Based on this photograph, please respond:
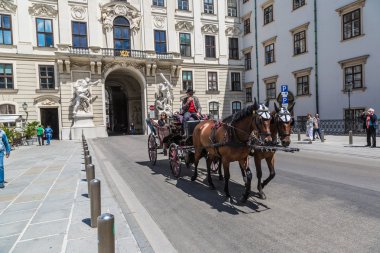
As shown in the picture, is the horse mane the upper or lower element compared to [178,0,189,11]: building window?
lower

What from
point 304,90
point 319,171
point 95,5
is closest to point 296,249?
point 319,171

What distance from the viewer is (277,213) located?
5109 millimetres

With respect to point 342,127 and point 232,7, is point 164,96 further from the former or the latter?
point 342,127

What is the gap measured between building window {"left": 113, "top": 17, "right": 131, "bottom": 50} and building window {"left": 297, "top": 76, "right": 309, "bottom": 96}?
60.7 feet

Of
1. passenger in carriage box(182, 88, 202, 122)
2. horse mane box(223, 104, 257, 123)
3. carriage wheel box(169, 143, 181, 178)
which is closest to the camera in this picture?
horse mane box(223, 104, 257, 123)

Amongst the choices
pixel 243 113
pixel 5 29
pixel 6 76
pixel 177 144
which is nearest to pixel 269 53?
pixel 177 144

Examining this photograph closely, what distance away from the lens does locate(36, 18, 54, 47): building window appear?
27016 millimetres

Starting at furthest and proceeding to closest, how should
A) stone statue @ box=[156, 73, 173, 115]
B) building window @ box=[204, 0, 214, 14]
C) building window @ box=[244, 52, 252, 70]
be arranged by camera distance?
1. building window @ box=[244, 52, 252, 70]
2. building window @ box=[204, 0, 214, 14]
3. stone statue @ box=[156, 73, 173, 115]

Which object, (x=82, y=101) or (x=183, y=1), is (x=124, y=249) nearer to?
(x=82, y=101)

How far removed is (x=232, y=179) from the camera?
26.1ft

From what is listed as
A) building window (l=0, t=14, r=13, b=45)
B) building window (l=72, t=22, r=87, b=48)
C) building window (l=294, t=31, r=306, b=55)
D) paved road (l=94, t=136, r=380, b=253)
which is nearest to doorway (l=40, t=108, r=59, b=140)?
building window (l=0, t=14, r=13, b=45)

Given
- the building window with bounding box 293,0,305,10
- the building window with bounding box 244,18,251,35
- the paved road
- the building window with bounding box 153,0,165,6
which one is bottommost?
the paved road

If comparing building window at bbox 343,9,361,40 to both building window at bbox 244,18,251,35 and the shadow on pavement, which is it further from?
the shadow on pavement

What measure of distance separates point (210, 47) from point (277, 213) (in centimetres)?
3189
